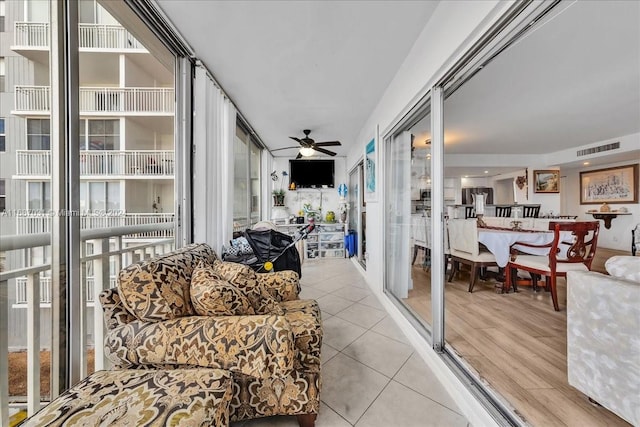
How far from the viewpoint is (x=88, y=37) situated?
1.37m

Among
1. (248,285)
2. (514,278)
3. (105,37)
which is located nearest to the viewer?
(248,285)

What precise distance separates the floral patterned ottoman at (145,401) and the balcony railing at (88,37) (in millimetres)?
1536

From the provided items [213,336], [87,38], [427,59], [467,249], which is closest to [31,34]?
[87,38]

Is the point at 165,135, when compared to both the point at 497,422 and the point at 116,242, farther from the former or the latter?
the point at 497,422

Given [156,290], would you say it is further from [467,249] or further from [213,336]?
[467,249]

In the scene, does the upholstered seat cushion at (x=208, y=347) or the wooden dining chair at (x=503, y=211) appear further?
the wooden dining chair at (x=503, y=211)

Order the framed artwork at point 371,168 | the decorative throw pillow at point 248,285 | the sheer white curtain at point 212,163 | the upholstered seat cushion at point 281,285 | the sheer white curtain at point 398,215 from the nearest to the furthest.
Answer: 1. the decorative throw pillow at point 248,285
2. the upholstered seat cushion at point 281,285
3. the sheer white curtain at point 212,163
4. the sheer white curtain at point 398,215
5. the framed artwork at point 371,168

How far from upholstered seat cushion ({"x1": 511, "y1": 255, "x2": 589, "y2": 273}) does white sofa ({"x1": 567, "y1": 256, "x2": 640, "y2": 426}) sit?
1.38 m

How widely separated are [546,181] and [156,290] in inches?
321

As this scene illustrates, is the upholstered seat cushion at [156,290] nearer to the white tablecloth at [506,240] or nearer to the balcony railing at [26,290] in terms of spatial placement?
the balcony railing at [26,290]

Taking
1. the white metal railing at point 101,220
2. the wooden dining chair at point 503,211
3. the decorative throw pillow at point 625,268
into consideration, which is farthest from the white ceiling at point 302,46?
the wooden dining chair at point 503,211

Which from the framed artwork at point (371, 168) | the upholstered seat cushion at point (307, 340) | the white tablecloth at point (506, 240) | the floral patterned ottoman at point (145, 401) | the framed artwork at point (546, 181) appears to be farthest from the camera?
the framed artwork at point (546, 181)

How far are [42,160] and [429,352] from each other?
103 inches

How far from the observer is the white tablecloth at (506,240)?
2863 millimetres
